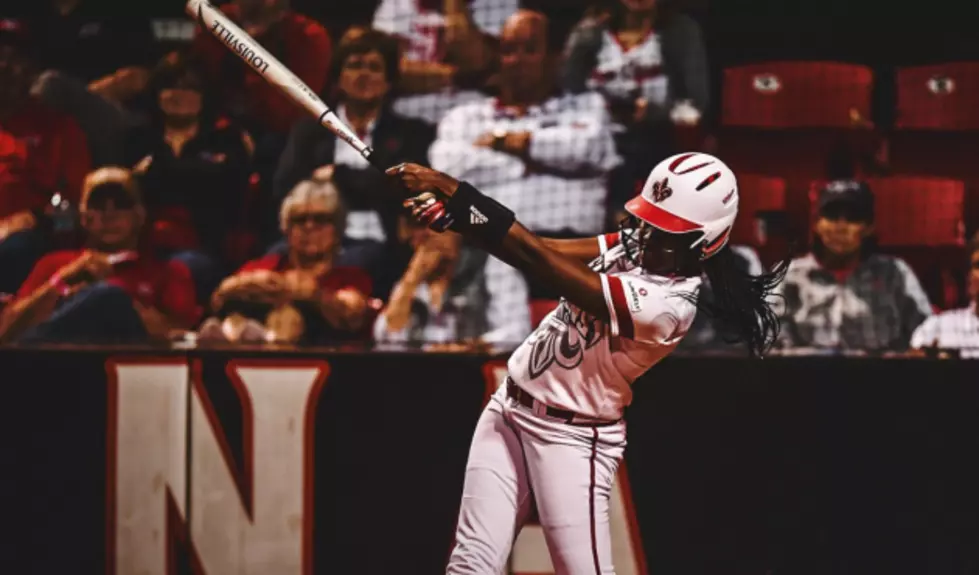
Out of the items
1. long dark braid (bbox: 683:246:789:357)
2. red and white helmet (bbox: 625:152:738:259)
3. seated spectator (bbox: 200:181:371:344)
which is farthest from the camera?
seated spectator (bbox: 200:181:371:344)

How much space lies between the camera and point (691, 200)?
323 cm

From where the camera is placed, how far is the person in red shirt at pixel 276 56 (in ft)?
18.9

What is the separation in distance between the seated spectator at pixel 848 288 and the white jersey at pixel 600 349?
4.83 ft

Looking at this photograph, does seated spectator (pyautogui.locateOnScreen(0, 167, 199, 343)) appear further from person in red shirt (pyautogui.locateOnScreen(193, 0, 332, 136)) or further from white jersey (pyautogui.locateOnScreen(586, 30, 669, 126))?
white jersey (pyautogui.locateOnScreen(586, 30, 669, 126))

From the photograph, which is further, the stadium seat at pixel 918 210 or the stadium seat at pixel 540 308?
the stadium seat at pixel 918 210

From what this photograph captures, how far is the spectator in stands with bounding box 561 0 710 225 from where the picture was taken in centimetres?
545

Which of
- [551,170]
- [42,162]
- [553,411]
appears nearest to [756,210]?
[551,170]

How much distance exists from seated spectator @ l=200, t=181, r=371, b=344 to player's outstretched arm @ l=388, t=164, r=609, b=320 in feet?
5.42

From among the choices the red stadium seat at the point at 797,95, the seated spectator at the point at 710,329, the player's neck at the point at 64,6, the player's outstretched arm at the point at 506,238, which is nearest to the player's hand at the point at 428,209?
the player's outstretched arm at the point at 506,238

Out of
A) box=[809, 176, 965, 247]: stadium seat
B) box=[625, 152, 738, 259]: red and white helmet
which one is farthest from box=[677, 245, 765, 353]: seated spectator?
box=[625, 152, 738, 259]: red and white helmet

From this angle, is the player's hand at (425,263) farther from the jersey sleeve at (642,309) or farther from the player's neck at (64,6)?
the player's neck at (64,6)

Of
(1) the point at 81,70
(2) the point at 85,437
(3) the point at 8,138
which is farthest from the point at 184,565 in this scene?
(1) the point at 81,70

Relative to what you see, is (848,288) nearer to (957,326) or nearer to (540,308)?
(957,326)

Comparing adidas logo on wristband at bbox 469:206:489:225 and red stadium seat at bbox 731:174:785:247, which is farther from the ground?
red stadium seat at bbox 731:174:785:247
